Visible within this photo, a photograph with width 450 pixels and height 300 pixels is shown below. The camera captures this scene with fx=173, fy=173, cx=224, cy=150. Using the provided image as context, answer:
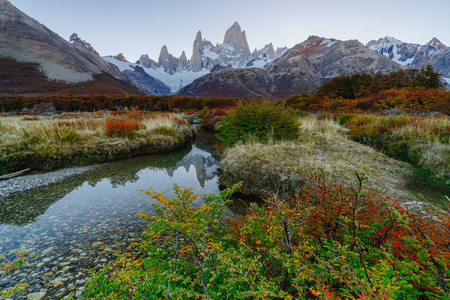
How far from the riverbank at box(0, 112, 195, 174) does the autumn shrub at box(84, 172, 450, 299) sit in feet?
30.0

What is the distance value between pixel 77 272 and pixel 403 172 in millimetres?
8668

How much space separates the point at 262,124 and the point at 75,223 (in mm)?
7691

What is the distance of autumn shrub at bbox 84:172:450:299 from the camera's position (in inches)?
44.5

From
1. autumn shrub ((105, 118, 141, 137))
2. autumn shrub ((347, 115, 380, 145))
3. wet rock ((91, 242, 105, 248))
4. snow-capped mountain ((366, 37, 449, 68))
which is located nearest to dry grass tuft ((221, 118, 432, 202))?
autumn shrub ((347, 115, 380, 145))

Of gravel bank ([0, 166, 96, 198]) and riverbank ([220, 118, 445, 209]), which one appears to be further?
gravel bank ([0, 166, 96, 198])

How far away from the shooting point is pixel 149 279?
1356 millimetres

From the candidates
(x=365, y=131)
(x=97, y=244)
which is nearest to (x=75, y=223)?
(x=97, y=244)

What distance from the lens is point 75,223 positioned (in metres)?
4.12

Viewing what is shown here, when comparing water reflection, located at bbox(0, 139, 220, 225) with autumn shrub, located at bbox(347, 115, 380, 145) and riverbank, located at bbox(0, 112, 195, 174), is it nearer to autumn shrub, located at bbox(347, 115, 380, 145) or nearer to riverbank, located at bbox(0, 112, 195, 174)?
riverbank, located at bbox(0, 112, 195, 174)

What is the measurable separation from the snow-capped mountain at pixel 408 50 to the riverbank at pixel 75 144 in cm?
22116

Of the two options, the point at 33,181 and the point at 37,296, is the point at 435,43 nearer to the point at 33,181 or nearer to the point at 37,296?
the point at 37,296

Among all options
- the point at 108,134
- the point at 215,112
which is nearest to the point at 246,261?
the point at 108,134

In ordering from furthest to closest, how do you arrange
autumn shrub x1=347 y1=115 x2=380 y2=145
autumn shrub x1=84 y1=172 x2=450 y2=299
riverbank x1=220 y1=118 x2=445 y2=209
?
autumn shrub x1=347 y1=115 x2=380 y2=145
riverbank x1=220 y1=118 x2=445 y2=209
autumn shrub x1=84 y1=172 x2=450 y2=299

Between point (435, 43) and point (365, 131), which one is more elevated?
point (435, 43)
